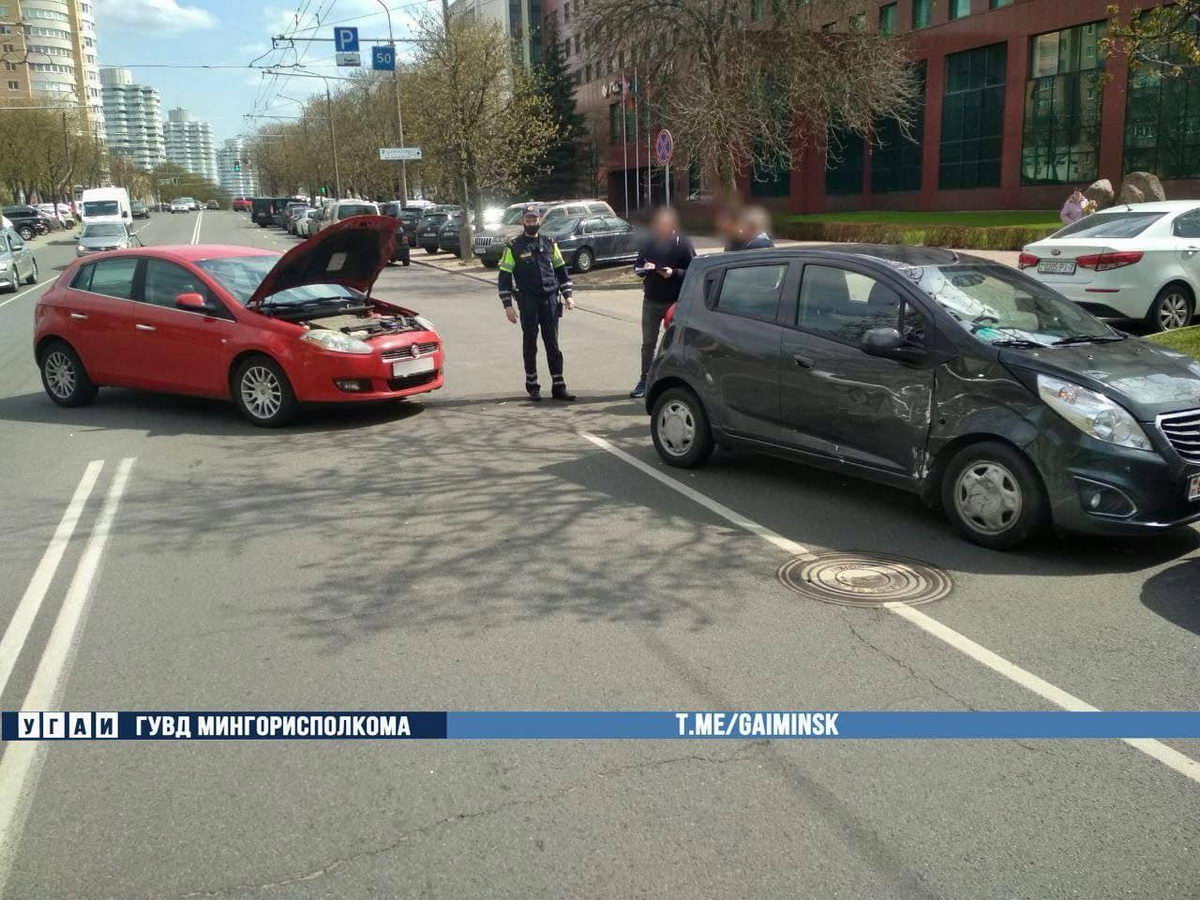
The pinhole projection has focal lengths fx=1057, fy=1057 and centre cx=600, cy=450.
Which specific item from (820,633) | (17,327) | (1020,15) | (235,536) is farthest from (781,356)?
(1020,15)

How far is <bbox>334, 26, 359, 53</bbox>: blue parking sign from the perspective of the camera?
3388cm

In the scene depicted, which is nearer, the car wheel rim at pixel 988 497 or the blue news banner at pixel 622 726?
the blue news banner at pixel 622 726

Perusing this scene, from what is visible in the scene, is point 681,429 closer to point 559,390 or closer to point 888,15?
point 559,390

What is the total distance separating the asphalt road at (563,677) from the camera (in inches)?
122

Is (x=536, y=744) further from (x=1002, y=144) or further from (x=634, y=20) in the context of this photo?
(x=1002, y=144)

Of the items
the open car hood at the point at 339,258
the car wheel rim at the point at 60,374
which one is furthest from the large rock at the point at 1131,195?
the car wheel rim at the point at 60,374

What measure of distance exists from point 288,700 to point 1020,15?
38064mm

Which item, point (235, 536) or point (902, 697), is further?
point (235, 536)

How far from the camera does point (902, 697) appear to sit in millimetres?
4082

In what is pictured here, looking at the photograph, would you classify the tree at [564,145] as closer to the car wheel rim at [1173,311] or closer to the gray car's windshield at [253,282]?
the car wheel rim at [1173,311]

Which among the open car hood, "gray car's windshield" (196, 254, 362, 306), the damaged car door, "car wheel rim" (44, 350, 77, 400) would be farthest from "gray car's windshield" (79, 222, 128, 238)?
the damaged car door

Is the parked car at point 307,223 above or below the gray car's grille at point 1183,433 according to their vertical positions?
above

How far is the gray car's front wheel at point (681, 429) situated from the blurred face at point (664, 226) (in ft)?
9.65

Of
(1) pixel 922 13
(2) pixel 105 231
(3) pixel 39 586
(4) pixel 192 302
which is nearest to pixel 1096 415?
(3) pixel 39 586
